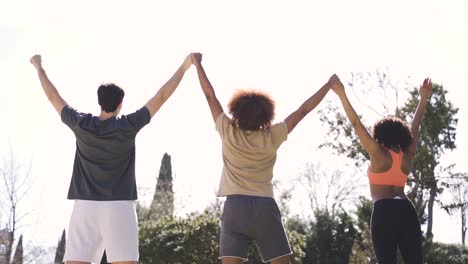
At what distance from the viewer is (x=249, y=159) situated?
4.07 meters

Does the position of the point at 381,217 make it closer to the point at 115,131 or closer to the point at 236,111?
the point at 236,111

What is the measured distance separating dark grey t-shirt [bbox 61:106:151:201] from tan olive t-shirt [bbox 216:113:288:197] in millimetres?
626

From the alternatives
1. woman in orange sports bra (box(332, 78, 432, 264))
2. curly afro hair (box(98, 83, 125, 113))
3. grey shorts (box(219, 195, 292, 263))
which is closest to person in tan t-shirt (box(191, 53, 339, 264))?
grey shorts (box(219, 195, 292, 263))

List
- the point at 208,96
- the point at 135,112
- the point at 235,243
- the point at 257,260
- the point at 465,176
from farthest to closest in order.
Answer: the point at 465,176 → the point at 257,260 → the point at 208,96 → the point at 135,112 → the point at 235,243

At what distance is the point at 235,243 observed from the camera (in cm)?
391

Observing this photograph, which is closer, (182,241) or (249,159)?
(249,159)

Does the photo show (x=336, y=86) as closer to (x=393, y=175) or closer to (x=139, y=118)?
(x=393, y=175)

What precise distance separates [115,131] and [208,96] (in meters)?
0.78

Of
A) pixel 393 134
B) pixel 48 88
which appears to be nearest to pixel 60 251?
pixel 48 88

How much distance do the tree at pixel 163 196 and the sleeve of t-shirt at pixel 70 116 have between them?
20.4 m

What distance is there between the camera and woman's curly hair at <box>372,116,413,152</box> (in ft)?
15.0

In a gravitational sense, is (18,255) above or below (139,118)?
above

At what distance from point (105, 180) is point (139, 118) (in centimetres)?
49

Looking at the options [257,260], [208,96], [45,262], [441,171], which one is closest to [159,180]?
[45,262]
